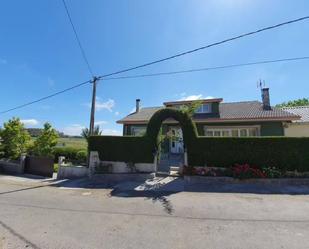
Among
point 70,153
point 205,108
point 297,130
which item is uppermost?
point 205,108

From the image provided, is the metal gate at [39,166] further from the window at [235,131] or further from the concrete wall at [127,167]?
the window at [235,131]

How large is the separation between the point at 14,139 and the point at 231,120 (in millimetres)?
18841

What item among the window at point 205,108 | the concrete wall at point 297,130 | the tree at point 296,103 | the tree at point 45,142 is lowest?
the tree at point 45,142

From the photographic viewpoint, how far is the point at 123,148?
1420cm

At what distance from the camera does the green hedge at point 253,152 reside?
11711 millimetres

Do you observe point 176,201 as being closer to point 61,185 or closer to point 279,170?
point 279,170

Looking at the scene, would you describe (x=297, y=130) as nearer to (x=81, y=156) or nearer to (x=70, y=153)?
(x=81, y=156)

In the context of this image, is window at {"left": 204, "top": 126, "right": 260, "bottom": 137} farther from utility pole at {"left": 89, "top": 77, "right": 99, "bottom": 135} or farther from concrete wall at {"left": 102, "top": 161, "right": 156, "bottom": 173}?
utility pole at {"left": 89, "top": 77, "right": 99, "bottom": 135}

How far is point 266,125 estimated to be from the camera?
58.2 feet

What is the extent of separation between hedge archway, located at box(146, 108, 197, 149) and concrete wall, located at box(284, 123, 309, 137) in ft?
36.1

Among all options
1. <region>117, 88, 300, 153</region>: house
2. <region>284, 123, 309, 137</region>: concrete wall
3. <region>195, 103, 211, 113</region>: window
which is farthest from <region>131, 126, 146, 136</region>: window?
<region>284, 123, 309, 137</region>: concrete wall

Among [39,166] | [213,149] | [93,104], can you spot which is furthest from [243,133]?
[39,166]

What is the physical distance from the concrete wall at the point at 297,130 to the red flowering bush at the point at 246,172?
10137 mm

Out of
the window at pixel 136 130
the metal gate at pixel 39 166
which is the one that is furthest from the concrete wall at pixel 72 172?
the window at pixel 136 130
